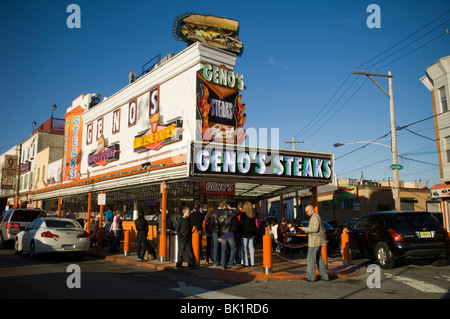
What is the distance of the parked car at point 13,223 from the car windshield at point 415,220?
16286 mm

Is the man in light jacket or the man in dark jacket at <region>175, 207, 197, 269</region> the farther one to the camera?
the man in dark jacket at <region>175, 207, 197, 269</region>

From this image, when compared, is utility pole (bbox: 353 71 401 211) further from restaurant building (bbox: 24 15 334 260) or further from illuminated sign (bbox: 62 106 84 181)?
illuminated sign (bbox: 62 106 84 181)

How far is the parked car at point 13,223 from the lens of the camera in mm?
17766

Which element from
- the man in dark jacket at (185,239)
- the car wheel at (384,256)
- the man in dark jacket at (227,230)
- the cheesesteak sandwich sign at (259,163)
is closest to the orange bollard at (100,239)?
the man in dark jacket at (185,239)

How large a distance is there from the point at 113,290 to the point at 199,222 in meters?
4.68

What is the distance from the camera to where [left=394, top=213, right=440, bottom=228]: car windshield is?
1095 cm

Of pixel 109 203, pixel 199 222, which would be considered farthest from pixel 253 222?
pixel 109 203

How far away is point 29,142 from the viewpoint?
4284cm

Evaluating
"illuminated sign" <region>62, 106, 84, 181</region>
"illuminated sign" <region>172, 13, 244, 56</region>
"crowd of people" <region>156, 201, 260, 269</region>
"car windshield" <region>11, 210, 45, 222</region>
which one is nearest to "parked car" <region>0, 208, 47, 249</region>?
"car windshield" <region>11, 210, 45, 222</region>

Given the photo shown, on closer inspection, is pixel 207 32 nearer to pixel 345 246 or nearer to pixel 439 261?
pixel 345 246

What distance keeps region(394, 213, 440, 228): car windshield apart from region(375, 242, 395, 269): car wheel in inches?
33.0

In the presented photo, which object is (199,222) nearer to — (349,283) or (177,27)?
(349,283)

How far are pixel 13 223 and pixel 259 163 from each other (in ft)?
41.2

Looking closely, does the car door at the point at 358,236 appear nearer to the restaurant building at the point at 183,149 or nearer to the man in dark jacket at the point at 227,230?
the restaurant building at the point at 183,149
